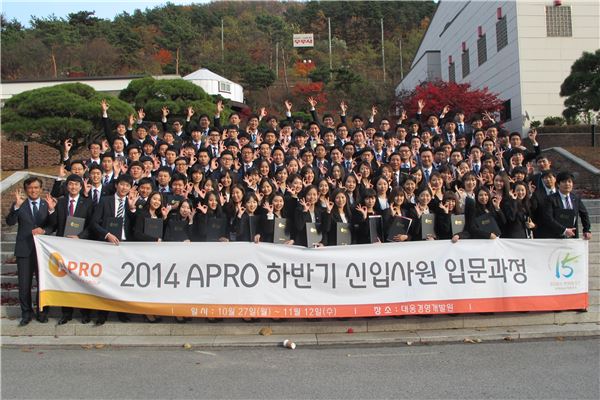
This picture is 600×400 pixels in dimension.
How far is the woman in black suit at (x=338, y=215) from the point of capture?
726 centimetres

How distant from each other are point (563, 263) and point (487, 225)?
3.93ft

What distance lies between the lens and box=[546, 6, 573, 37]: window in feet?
73.8

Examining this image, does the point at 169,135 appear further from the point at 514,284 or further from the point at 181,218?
the point at 514,284

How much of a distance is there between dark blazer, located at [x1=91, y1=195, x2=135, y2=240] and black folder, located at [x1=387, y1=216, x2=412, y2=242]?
3.71 meters

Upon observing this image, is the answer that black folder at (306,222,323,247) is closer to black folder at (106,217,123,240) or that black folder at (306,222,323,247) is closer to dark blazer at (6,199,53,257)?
black folder at (106,217,123,240)

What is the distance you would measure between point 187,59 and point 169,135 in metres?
55.0

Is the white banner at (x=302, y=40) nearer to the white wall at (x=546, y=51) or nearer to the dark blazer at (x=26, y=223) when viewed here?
the white wall at (x=546, y=51)

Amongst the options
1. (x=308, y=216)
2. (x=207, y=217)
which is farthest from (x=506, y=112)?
(x=207, y=217)

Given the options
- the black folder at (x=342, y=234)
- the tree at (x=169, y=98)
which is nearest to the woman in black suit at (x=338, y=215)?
the black folder at (x=342, y=234)

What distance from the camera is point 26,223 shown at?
7090mm

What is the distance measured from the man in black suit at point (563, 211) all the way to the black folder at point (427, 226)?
1.78m

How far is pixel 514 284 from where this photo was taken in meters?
6.94

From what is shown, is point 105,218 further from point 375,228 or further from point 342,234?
point 375,228

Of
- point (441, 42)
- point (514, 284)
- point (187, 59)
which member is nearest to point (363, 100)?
point (441, 42)
